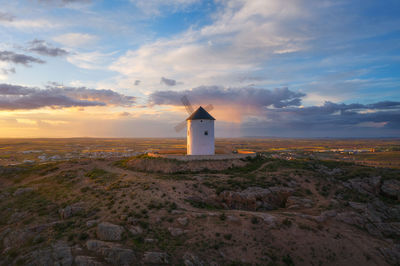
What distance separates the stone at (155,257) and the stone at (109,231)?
118 inches

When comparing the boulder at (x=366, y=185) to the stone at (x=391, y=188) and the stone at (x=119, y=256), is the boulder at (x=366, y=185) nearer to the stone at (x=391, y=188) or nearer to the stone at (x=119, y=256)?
the stone at (x=391, y=188)

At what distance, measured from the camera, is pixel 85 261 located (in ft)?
44.9

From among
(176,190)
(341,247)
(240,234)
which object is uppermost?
(176,190)

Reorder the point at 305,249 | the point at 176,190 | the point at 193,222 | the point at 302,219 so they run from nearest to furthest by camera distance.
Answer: the point at 305,249, the point at 193,222, the point at 302,219, the point at 176,190

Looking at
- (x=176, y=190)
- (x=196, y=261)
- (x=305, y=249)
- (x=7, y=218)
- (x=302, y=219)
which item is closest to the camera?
(x=196, y=261)

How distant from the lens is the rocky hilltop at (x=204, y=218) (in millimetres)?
14906

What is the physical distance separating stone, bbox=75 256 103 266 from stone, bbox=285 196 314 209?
17965mm

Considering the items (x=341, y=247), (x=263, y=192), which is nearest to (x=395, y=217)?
(x=341, y=247)

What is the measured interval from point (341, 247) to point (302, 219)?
319cm

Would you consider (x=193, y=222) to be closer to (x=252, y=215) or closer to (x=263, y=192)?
(x=252, y=215)

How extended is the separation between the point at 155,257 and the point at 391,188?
29079 millimetres

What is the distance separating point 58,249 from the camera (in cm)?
1482

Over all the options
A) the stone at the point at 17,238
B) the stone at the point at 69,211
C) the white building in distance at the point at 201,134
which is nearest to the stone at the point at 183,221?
the stone at the point at 69,211

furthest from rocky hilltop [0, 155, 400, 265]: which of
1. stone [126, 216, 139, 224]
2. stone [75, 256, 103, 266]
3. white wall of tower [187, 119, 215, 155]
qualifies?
white wall of tower [187, 119, 215, 155]
